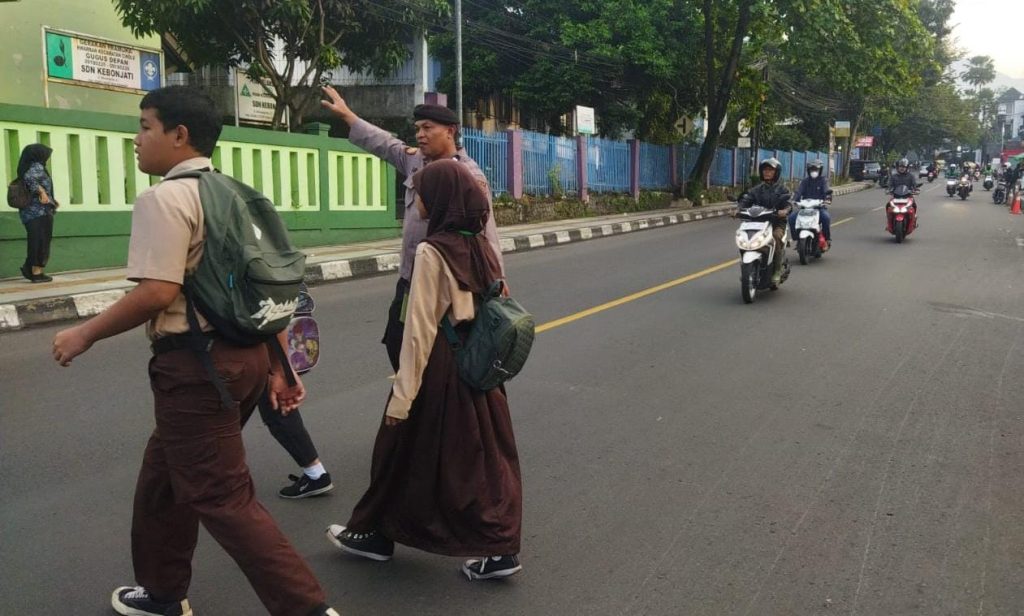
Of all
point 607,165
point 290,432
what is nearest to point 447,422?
point 290,432

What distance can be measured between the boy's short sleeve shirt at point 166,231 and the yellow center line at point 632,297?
17.4 ft

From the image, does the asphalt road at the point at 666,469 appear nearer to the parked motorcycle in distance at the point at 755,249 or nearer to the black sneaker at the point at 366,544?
the black sneaker at the point at 366,544

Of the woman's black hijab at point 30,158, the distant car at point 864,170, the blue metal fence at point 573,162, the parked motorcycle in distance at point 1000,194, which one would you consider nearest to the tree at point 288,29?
the blue metal fence at point 573,162

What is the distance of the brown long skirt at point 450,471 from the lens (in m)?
2.98

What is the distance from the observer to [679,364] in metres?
6.41

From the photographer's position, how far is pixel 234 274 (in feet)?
7.73

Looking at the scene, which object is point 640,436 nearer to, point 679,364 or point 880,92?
point 679,364

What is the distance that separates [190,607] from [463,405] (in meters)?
1.10

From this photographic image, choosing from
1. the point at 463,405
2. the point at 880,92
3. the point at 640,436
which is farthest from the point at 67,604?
the point at 880,92

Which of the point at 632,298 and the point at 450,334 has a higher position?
the point at 450,334

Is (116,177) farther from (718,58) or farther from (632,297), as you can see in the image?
(718,58)

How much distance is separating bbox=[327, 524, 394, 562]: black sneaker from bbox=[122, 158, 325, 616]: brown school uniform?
643mm

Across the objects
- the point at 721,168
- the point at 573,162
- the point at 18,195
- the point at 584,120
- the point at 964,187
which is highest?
the point at 584,120

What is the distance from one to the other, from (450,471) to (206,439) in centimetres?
87
